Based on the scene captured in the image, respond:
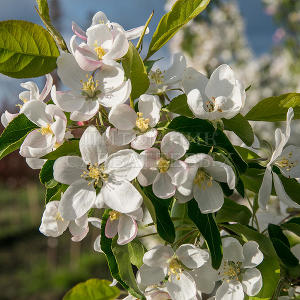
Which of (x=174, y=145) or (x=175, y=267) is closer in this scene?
(x=174, y=145)

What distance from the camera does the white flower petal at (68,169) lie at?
0.69 m

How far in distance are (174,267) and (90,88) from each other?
40 centimetres

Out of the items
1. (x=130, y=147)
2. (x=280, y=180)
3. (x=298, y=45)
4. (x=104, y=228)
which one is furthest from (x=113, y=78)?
(x=298, y=45)

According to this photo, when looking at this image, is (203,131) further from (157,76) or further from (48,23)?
(48,23)

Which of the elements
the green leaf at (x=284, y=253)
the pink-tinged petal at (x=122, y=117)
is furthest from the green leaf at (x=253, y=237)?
the pink-tinged petal at (x=122, y=117)

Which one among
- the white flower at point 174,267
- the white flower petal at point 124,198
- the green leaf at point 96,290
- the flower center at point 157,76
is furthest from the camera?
the green leaf at point 96,290

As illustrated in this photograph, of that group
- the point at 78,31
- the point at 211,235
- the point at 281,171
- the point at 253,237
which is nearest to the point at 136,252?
the point at 211,235

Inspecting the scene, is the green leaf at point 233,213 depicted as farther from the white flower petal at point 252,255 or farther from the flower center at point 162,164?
the flower center at point 162,164

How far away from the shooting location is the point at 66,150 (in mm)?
716

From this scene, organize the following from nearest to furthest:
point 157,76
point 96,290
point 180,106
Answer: point 180,106, point 157,76, point 96,290

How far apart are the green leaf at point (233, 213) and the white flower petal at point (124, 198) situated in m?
0.30

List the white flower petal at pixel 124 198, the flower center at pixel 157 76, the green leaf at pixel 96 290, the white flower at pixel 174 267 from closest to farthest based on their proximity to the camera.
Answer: the white flower petal at pixel 124 198 → the white flower at pixel 174 267 → the flower center at pixel 157 76 → the green leaf at pixel 96 290

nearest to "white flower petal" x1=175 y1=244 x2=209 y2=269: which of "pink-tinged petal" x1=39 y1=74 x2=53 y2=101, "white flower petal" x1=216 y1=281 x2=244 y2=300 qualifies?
"white flower petal" x1=216 y1=281 x2=244 y2=300

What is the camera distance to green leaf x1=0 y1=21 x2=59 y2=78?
0.73 m
